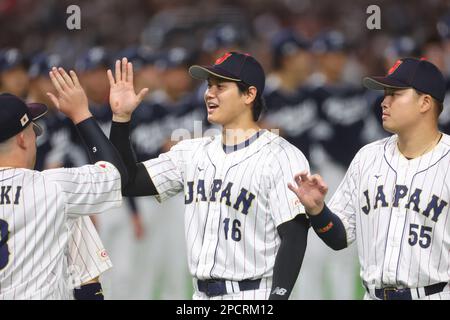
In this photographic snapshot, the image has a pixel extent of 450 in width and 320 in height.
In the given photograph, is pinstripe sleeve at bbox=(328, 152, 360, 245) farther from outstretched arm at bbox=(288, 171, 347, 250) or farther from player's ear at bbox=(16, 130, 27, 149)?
player's ear at bbox=(16, 130, 27, 149)

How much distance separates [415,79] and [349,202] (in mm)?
572

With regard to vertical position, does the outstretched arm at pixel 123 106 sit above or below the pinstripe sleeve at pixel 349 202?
above

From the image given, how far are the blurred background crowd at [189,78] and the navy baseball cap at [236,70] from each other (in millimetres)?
2049

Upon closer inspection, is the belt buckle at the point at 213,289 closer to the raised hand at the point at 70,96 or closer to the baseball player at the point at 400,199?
the baseball player at the point at 400,199

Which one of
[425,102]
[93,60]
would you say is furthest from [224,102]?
[93,60]

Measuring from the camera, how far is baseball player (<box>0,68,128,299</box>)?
11.8 ft

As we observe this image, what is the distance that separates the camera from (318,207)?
3959 mm

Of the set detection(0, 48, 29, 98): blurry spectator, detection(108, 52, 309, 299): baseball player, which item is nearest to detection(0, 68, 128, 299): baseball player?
detection(108, 52, 309, 299): baseball player

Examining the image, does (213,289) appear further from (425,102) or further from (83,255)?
(425,102)

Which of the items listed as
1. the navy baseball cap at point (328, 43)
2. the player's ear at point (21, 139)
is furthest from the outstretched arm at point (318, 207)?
the navy baseball cap at point (328, 43)

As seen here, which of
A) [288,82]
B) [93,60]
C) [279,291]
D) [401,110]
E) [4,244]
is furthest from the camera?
[93,60]

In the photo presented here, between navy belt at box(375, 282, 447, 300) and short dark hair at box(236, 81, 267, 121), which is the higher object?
short dark hair at box(236, 81, 267, 121)

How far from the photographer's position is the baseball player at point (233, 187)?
13.2ft
